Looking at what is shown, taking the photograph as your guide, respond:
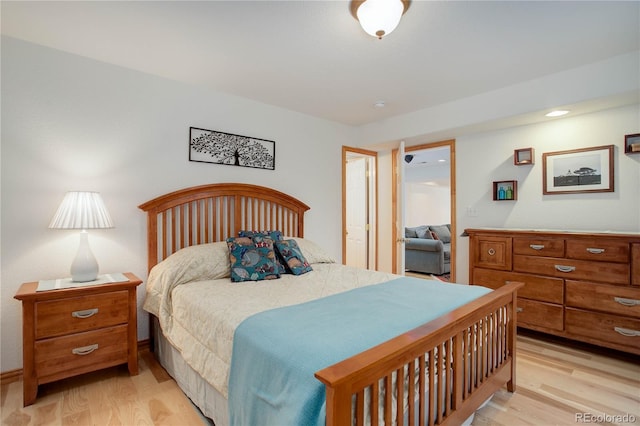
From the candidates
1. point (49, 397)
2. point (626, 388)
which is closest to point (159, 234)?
point (49, 397)

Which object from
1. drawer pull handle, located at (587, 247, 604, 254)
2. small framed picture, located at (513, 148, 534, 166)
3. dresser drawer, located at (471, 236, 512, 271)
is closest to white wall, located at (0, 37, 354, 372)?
dresser drawer, located at (471, 236, 512, 271)

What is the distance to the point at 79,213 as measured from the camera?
84.0 inches

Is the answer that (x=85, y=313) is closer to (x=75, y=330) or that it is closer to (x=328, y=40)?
(x=75, y=330)

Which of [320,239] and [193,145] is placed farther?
[320,239]

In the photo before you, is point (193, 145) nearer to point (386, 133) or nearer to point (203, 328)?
point (203, 328)

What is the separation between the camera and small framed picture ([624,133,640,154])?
2648 millimetres

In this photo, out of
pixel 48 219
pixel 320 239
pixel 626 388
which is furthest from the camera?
pixel 320 239

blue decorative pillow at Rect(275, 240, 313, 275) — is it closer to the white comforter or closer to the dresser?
the white comforter

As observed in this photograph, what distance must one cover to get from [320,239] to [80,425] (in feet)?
8.97

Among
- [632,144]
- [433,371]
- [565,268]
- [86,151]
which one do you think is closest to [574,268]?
[565,268]

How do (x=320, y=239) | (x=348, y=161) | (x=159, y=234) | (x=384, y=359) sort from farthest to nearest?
(x=348, y=161), (x=320, y=239), (x=159, y=234), (x=384, y=359)

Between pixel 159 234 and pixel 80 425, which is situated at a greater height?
pixel 159 234

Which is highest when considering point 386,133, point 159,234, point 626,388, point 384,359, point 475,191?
point 386,133

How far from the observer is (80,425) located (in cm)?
175
